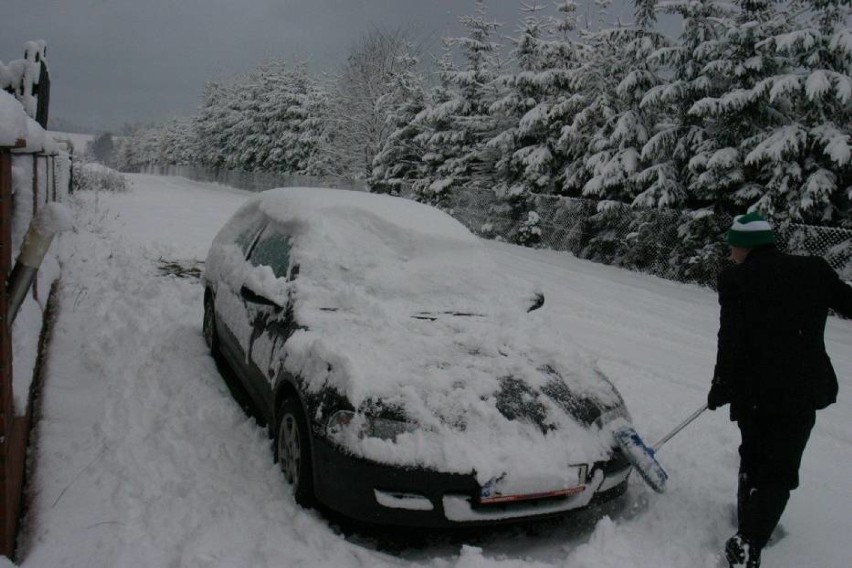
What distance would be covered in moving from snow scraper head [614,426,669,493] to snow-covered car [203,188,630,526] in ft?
0.19

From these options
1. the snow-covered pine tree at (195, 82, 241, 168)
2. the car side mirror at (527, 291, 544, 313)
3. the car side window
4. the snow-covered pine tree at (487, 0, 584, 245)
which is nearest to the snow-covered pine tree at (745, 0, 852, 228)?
the snow-covered pine tree at (487, 0, 584, 245)

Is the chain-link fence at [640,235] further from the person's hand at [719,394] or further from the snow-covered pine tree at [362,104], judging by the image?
the snow-covered pine tree at [362,104]

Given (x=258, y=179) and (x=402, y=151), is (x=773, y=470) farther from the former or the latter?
(x=258, y=179)

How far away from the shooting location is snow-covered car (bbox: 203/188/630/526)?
2.95 m

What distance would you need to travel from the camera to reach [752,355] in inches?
123

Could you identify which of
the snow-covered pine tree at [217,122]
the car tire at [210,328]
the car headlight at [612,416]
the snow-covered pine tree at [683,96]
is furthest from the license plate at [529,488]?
the snow-covered pine tree at [217,122]

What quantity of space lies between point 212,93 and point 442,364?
216ft

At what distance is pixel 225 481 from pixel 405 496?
118cm

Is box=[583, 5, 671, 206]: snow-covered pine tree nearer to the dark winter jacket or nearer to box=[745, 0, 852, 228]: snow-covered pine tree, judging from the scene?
box=[745, 0, 852, 228]: snow-covered pine tree

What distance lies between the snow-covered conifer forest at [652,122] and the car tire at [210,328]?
10.6 m

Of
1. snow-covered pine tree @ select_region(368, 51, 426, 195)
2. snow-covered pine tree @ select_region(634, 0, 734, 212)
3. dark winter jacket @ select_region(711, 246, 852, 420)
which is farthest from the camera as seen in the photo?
snow-covered pine tree @ select_region(368, 51, 426, 195)

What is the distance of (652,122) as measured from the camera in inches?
606

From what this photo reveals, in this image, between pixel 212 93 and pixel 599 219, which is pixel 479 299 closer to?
pixel 599 219

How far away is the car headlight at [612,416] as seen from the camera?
344 cm
